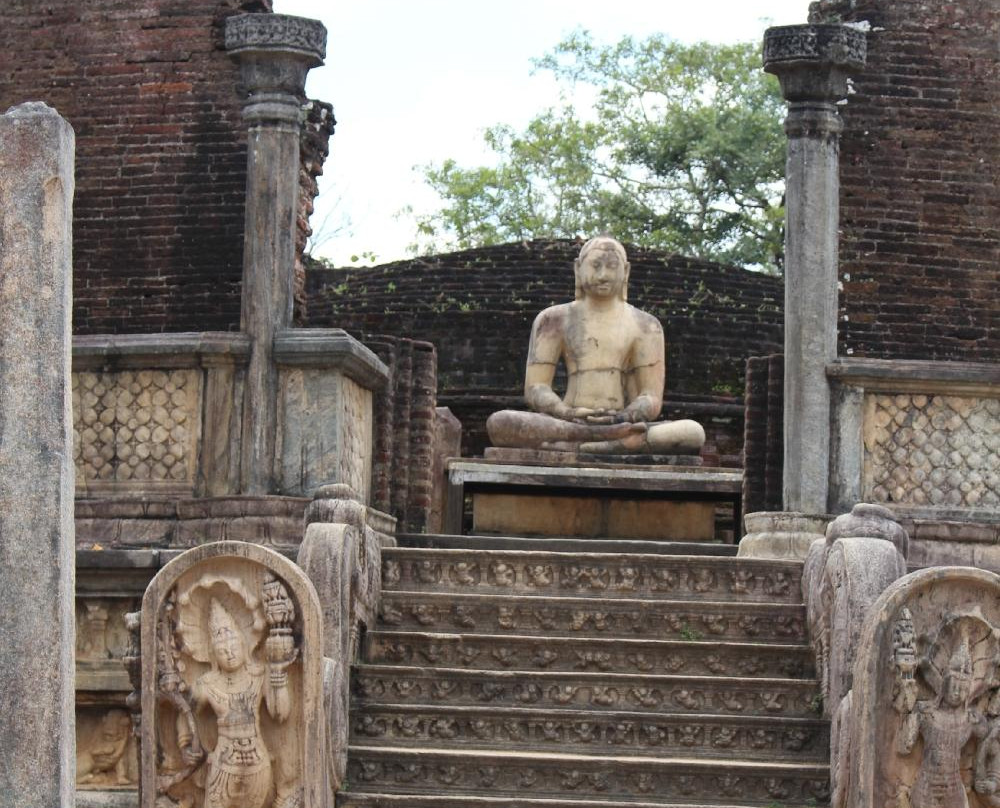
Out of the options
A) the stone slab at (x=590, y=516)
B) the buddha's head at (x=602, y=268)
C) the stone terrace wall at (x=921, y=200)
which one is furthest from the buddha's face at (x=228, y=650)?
the stone terrace wall at (x=921, y=200)

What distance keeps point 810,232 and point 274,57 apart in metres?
3.05

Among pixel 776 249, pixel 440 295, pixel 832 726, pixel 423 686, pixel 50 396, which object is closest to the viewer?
pixel 50 396

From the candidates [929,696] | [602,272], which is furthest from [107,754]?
[602,272]

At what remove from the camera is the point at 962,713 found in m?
9.29

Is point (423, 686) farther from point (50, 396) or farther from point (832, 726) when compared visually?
point (50, 396)

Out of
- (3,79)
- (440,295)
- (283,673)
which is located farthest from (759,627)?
(440,295)

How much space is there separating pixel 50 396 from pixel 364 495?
6.15 m

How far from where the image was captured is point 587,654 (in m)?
10.9

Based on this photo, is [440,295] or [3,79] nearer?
[3,79]

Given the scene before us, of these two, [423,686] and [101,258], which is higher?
[101,258]

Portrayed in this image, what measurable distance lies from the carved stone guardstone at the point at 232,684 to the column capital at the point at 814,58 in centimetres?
479

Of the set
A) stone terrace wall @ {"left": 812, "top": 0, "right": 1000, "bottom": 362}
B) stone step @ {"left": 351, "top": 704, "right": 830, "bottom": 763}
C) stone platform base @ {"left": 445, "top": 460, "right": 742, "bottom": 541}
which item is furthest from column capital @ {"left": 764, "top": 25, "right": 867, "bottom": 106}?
stone step @ {"left": 351, "top": 704, "right": 830, "bottom": 763}

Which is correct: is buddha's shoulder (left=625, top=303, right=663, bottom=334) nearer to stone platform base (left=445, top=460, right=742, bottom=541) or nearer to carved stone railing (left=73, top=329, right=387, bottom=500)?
stone platform base (left=445, top=460, right=742, bottom=541)

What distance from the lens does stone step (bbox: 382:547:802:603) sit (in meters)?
11.5
